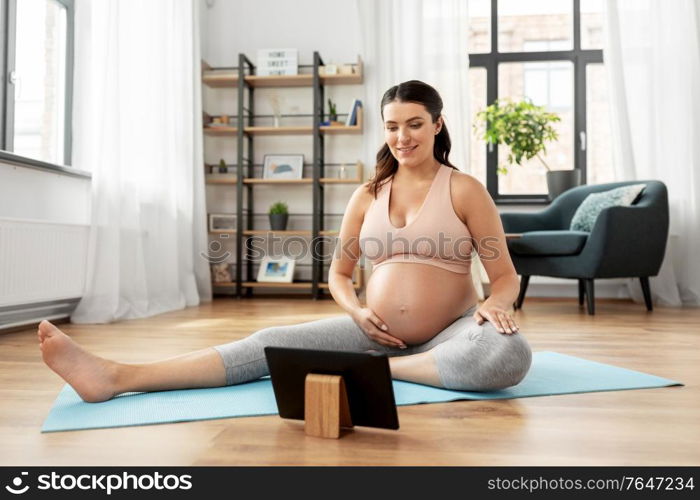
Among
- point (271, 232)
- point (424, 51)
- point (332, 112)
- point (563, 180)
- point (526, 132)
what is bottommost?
point (271, 232)

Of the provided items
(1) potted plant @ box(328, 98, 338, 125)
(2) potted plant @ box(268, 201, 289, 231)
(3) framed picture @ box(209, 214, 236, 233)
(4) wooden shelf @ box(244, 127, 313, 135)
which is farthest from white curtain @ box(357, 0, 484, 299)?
(3) framed picture @ box(209, 214, 236, 233)

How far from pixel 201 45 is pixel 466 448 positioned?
4646 millimetres

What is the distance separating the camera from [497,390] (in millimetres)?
1535

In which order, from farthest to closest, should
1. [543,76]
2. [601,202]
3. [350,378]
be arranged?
[543,76], [601,202], [350,378]

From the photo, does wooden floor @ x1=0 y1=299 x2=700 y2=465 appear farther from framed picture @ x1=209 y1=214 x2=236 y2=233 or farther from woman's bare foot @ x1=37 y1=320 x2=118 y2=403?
framed picture @ x1=209 y1=214 x2=236 y2=233

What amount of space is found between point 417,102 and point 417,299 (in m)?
0.48

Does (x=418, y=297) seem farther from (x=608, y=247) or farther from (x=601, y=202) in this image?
(x=601, y=202)

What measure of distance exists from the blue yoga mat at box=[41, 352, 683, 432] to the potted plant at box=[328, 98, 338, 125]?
3371 millimetres

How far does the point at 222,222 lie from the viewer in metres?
4.98

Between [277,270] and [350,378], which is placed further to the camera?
[277,270]

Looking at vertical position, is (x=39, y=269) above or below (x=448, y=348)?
above

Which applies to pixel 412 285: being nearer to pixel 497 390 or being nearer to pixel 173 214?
pixel 497 390

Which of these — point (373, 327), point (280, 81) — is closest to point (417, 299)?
point (373, 327)
